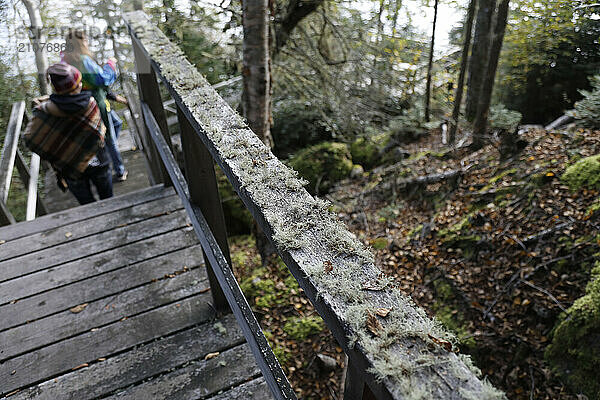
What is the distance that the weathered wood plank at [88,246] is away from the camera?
9.22 feet

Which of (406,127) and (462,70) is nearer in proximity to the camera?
(462,70)

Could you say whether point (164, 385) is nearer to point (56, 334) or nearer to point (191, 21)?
point (56, 334)

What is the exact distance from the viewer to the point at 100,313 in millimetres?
2412

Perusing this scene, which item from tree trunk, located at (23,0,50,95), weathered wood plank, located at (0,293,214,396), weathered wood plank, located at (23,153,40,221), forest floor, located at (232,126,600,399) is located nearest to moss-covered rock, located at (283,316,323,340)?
forest floor, located at (232,126,600,399)

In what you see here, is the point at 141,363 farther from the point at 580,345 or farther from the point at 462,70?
the point at 462,70

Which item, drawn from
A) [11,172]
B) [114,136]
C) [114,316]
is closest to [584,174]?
[114,316]

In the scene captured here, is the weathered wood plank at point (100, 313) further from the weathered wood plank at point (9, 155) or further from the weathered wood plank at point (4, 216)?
the weathered wood plank at point (9, 155)

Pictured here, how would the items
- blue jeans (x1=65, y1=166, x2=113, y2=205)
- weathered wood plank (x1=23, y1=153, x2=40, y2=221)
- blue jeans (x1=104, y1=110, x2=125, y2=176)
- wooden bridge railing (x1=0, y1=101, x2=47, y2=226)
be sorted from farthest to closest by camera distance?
blue jeans (x1=104, y1=110, x2=125, y2=176) → weathered wood plank (x1=23, y1=153, x2=40, y2=221) → blue jeans (x1=65, y1=166, x2=113, y2=205) → wooden bridge railing (x1=0, y1=101, x2=47, y2=226)

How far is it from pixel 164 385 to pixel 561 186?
4251mm

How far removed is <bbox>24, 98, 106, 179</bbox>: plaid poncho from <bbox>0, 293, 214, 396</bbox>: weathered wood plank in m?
2.09

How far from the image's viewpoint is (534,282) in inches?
140

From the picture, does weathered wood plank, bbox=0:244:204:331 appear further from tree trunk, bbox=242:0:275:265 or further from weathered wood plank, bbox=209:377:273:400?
tree trunk, bbox=242:0:275:265

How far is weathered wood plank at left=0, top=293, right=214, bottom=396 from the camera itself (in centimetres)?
208

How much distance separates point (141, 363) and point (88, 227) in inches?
59.3
